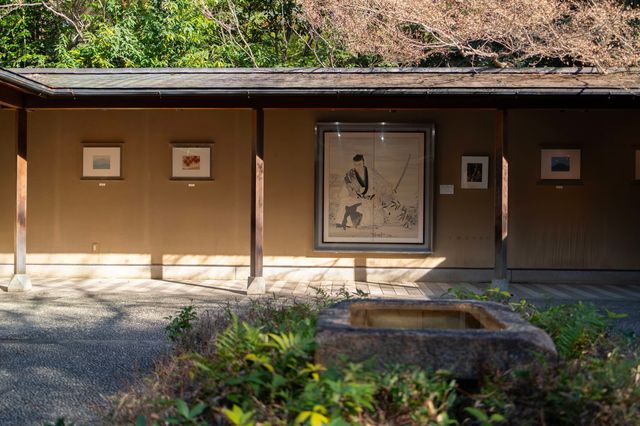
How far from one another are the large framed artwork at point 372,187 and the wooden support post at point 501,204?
1.54 metres

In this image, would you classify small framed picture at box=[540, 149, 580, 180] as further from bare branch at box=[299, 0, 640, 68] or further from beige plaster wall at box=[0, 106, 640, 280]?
bare branch at box=[299, 0, 640, 68]

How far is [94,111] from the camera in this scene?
12.2 m

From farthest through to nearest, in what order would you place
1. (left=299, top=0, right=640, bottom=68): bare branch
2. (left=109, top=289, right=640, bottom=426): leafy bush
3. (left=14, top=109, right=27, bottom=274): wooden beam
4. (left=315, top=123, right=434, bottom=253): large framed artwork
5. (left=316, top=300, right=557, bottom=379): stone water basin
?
1. (left=299, top=0, right=640, bottom=68): bare branch
2. (left=315, top=123, right=434, bottom=253): large framed artwork
3. (left=14, top=109, right=27, bottom=274): wooden beam
4. (left=316, top=300, right=557, bottom=379): stone water basin
5. (left=109, top=289, right=640, bottom=426): leafy bush

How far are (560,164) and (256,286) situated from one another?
544cm

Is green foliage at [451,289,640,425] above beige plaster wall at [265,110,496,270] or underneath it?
underneath

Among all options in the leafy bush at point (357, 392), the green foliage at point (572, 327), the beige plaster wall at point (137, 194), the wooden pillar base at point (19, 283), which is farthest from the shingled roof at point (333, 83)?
the leafy bush at point (357, 392)

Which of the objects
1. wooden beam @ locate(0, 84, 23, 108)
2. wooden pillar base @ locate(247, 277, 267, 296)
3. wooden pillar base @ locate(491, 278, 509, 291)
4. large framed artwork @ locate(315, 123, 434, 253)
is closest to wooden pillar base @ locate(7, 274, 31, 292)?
wooden beam @ locate(0, 84, 23, 108)

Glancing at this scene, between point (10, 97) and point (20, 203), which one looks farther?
point (20, 203)

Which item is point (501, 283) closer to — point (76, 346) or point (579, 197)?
point (579, 197)

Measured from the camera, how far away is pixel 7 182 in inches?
485

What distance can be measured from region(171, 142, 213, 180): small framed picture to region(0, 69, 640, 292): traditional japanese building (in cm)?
3

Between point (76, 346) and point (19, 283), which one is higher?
point (19, 283)

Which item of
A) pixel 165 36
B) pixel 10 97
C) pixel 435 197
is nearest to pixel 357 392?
pixel 10 97

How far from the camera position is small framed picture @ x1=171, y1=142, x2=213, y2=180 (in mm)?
12086
